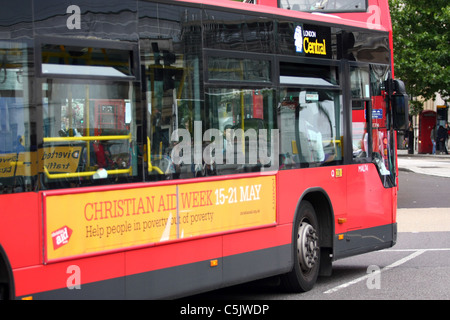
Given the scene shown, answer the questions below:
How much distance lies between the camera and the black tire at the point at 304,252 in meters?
8.77

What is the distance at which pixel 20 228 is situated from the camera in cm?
541

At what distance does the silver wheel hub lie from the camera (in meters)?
8.91

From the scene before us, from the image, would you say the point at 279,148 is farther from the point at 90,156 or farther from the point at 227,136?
the point at 90,156

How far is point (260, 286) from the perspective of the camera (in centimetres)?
944

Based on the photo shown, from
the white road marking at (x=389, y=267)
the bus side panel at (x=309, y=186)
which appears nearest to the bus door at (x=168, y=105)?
the bus side panel at (x=309, y=186)

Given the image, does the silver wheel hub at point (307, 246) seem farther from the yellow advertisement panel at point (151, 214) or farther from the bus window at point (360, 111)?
the bus window at point (360, 111)

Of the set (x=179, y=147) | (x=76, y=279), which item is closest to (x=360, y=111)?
(x=179, y=147)

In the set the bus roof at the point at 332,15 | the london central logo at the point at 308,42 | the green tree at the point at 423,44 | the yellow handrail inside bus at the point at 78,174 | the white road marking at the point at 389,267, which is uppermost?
the green tree at the point at 423,44

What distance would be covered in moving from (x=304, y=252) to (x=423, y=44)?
38.1 metres

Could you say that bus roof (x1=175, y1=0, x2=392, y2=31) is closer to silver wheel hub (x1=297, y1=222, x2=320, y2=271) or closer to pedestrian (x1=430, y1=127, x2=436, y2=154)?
silver wheel hub (x1=297, y1=222, x2=320, y2=271)

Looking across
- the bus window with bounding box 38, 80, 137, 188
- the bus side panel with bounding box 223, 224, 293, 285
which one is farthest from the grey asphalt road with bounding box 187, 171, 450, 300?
the bus window with bounding box 38, 80, 137, 188

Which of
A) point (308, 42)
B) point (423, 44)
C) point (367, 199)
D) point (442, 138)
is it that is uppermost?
point (423, 44)

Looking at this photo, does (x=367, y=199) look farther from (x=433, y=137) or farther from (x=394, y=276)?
(x=433, y=137)

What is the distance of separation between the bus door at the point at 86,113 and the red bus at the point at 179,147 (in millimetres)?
12
